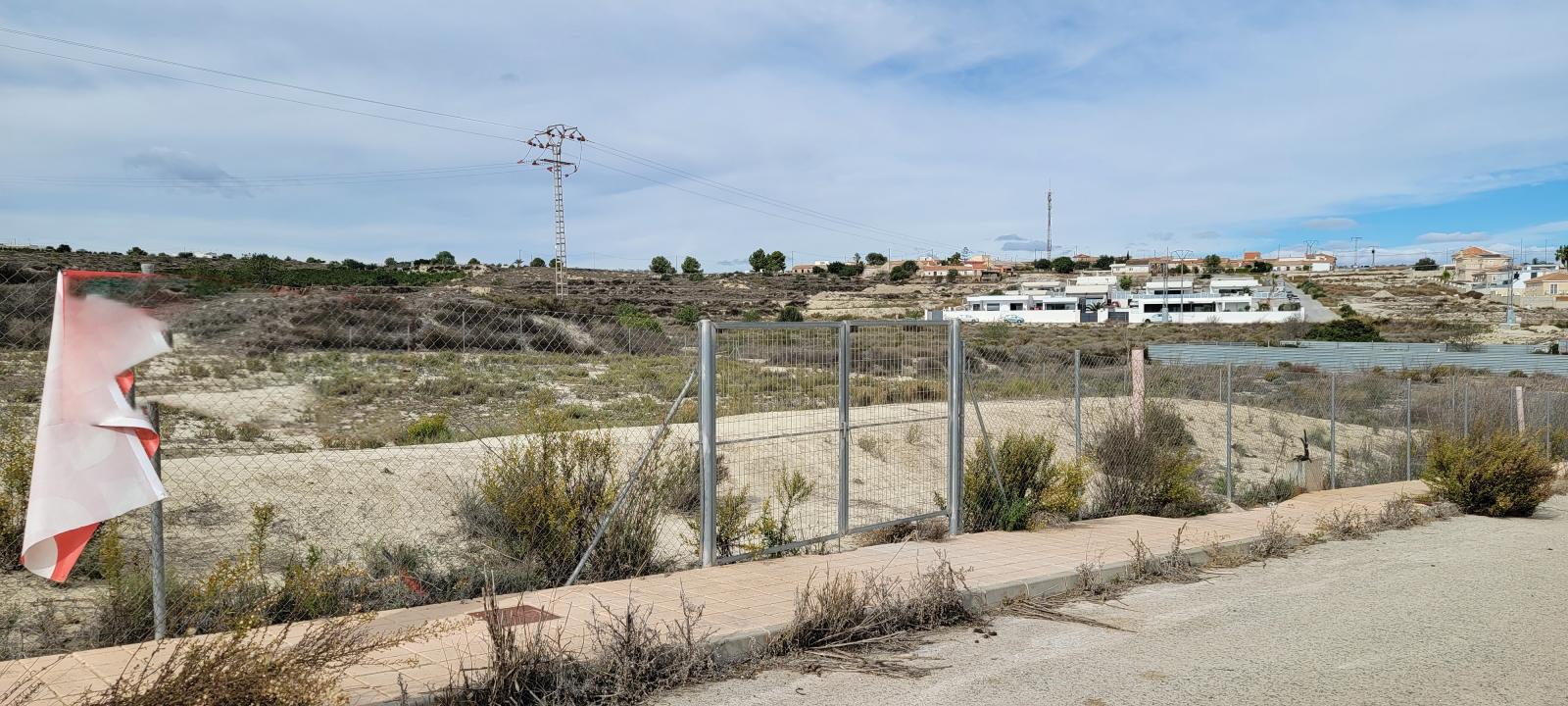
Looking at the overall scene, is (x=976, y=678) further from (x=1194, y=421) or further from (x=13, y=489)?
(x=1194, y=421)

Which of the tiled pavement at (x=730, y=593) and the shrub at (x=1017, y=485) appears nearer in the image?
the tiled pavement at (x=730, y=593)

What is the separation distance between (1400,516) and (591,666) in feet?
37.0

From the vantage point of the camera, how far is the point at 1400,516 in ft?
44.4

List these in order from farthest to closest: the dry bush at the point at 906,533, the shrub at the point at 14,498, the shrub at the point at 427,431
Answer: the dry bush at the point at 906,533 < the shrub at the point at 427,431 < the shrub at the point at 14,498

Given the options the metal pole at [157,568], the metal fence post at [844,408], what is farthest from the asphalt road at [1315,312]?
the metal pole at [157,568]

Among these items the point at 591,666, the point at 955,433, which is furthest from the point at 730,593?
the point at 955,433

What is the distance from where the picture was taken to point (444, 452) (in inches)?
488

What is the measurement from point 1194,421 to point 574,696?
16808mm

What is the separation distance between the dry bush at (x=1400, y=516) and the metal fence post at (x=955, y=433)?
5.59 meters

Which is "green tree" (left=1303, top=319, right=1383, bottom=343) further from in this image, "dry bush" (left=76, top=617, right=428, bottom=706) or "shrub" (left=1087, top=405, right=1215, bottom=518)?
"dry bush" (left=76, top=617, right=428, bottom=706)

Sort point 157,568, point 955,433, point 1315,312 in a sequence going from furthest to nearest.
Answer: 1. point 1315,312
2. point 955,433
3. point 157,568

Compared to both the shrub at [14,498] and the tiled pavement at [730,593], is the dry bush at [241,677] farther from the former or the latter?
the shrub at [14,498]

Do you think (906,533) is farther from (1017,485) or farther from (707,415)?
(707,415)

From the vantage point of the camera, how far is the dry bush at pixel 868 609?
7.18 metres
